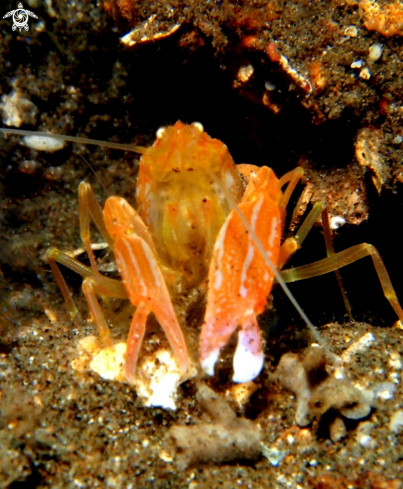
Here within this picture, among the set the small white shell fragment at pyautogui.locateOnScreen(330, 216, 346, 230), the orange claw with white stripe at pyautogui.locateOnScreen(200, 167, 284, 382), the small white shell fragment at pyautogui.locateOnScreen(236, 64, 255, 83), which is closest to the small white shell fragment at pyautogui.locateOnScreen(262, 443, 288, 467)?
the orange claw with white stripe at pyautogui.locateOnScreen(200, 167, 284, 382)

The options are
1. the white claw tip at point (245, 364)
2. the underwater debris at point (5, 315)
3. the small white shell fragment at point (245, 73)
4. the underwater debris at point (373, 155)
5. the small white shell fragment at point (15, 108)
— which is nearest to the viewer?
the white claw tip at point (245, 364)

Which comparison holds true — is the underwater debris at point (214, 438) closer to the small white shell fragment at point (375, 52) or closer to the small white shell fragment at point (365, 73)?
the small white shell fragment at point (365, 73)

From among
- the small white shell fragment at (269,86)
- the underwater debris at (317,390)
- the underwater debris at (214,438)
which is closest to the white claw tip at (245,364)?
the underwater debris at (214,438)

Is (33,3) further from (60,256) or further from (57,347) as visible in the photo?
(57,347)

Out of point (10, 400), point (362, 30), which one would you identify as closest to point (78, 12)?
point (362, 30)

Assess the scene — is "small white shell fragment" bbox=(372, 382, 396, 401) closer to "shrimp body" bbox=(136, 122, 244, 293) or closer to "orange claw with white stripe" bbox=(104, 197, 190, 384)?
"orange claw with white stripe" bbox=(104, 197, 190, 384)

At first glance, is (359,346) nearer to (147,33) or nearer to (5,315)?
(5,315)
